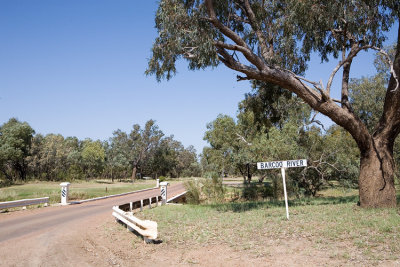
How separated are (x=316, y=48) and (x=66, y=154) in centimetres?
5440

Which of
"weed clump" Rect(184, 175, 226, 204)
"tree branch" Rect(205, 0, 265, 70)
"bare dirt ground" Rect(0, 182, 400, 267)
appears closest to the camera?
"bare dirt ground" Rect(0, 182, 400, 267)

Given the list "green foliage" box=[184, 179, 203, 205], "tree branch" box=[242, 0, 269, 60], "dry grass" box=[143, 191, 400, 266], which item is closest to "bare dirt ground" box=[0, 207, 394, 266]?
"dry grass" box=[143, 191, 400, 266]

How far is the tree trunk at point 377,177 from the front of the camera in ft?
35.4

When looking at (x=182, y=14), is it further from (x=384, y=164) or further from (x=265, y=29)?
(x=384, y=164)

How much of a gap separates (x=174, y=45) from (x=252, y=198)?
17.1 meters

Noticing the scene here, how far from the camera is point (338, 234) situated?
748 cm

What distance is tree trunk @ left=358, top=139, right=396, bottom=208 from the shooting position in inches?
425

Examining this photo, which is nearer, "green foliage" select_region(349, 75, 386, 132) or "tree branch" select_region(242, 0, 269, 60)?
"tree branch" select_region(242, 0, 269, 60)

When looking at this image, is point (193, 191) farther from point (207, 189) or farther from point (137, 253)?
point (137, 253)

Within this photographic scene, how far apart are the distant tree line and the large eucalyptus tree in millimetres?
40325

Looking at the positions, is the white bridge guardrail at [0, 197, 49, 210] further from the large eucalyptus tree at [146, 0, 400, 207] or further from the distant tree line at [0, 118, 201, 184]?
the distant tree line at [0, 118, 201, 184]

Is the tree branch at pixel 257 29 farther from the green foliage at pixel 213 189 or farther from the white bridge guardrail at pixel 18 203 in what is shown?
the white bridge guardrail at pixel 18 203

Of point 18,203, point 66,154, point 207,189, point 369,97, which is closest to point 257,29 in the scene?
point 207,189

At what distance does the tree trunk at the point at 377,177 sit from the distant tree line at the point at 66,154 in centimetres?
4429
